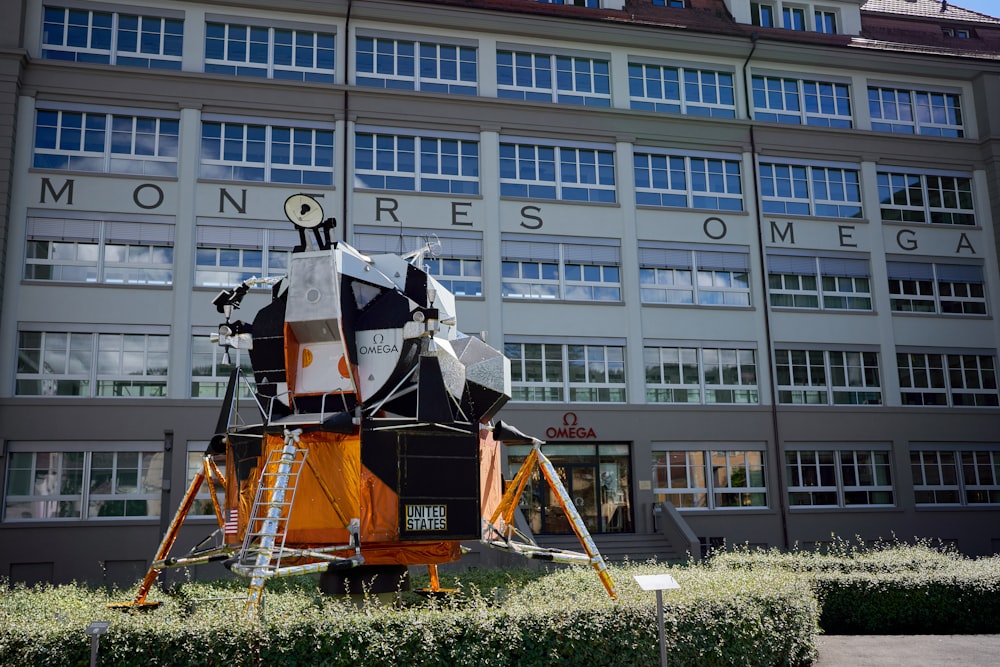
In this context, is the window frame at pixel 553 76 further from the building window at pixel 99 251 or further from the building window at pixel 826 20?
the building window at pixel 99 251

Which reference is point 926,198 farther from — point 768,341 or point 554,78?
point 554,78

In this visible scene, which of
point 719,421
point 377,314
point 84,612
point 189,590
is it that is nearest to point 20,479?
point 189,590

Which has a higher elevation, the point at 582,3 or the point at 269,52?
the point at 582,3

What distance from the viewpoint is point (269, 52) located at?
3247cm

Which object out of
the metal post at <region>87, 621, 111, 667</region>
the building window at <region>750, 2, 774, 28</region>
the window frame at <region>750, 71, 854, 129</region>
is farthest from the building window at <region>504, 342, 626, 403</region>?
the metal post at <region>87, 621, 111, 667</region>

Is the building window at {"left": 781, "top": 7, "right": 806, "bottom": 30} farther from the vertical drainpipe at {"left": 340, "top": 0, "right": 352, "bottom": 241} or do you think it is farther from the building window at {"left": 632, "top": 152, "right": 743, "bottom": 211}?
the vertical drainpipe at {"left": 340, "top": 0, "right": 352, "bottom": 241}

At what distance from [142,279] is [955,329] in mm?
31928

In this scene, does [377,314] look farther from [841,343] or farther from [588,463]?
[841,343]

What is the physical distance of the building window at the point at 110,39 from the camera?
31.1 meters

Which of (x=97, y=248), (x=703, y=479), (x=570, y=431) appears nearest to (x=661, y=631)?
(x=570, y=431)

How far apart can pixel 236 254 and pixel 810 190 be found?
23.1 metres

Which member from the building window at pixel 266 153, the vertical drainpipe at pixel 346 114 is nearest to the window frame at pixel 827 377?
the vertical drainpipe at pixel 346 114

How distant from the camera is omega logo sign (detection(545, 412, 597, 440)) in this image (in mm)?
31953

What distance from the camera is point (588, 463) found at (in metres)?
32.9
